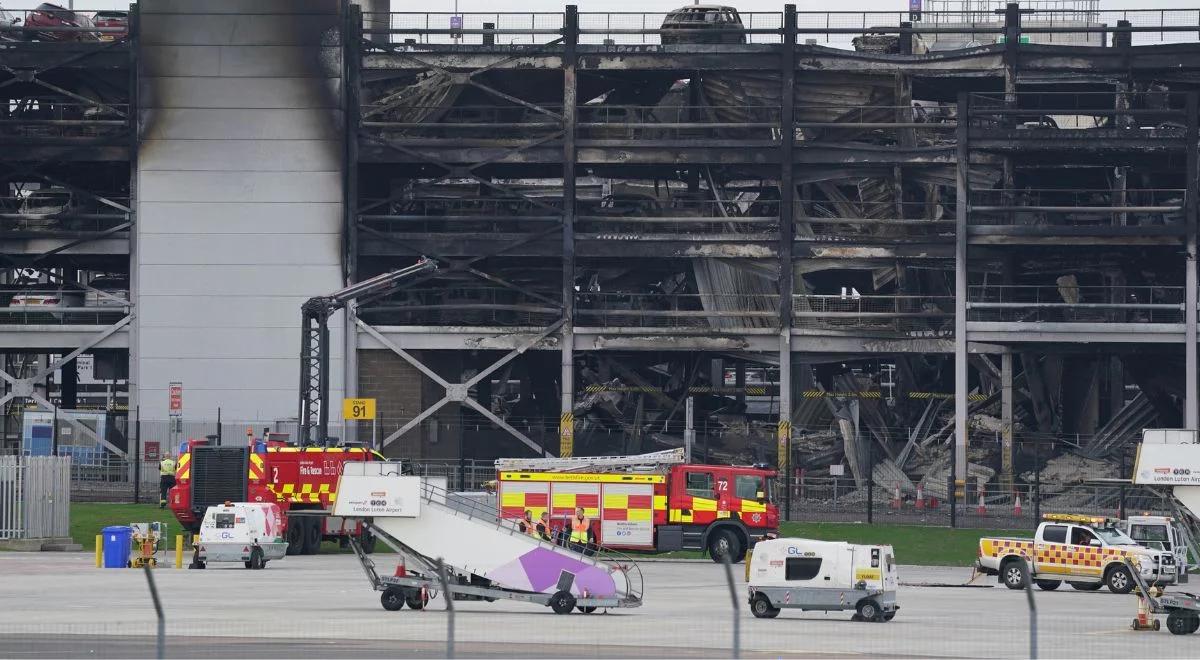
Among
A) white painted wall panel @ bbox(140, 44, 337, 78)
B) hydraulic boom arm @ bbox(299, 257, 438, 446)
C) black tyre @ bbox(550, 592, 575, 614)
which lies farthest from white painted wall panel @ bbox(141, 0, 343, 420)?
black tyre @ bbox(550, 592, 575, 614)

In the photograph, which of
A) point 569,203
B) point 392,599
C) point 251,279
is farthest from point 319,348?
point 392,599

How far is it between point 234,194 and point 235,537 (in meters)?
29.8

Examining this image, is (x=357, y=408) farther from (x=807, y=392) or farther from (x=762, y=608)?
(x=762, y=608)

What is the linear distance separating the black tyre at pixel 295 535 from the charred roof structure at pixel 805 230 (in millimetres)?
20792

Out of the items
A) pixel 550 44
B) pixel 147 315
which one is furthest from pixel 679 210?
pixel 147 315

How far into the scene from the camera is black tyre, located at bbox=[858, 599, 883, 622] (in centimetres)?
3095

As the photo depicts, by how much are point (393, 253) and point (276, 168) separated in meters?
5.42

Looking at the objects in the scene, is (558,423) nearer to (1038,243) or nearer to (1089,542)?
(1038,243)

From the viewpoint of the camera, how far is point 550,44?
6981 centimetres

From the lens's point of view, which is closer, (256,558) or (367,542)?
(367,542)

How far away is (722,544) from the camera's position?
1880 inches

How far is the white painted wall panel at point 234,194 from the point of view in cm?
6925

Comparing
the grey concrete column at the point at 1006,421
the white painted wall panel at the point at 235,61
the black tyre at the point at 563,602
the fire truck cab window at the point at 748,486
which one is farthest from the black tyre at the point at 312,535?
the grey concrete column at the point at 1006,421

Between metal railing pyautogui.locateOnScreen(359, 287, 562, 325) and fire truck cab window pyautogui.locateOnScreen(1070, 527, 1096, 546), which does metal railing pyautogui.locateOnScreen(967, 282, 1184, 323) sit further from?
fire truck cab window pyautogui.locateOnScreen(1070, 527, 1096, 546)
